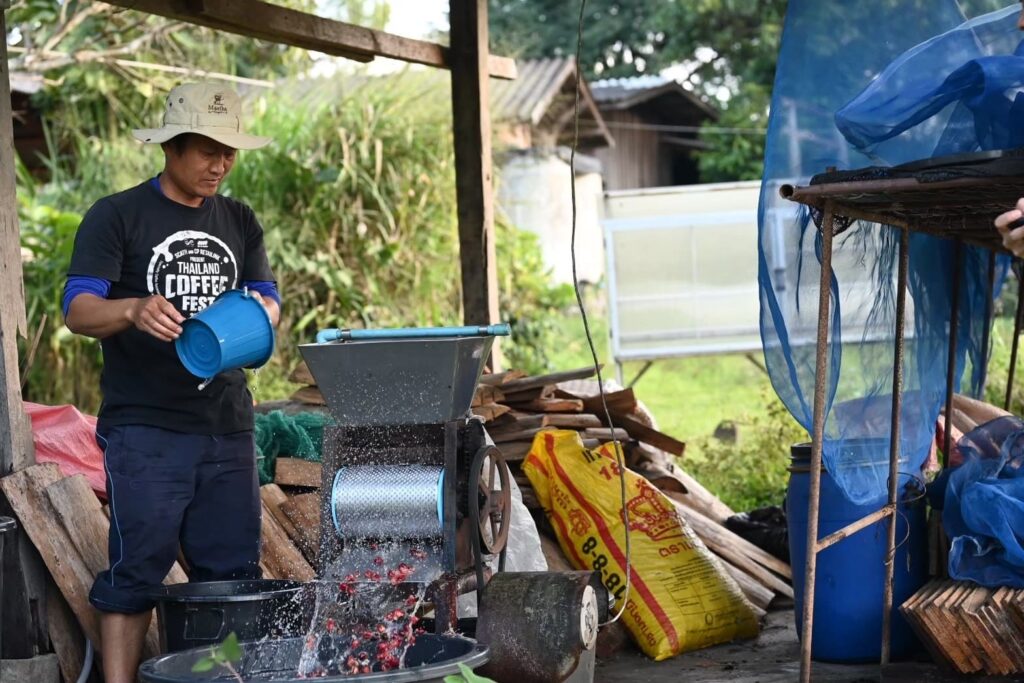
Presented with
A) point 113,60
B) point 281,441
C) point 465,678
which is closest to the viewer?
point 465,678

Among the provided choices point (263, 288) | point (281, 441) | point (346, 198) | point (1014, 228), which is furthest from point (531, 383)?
point (346, 198)

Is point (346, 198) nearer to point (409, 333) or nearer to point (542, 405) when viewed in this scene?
point (542, 405)

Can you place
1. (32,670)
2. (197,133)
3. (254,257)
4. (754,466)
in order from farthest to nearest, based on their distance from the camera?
(754,466), (254,257), (32,670), (197,133)

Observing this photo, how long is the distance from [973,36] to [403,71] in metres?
9.10

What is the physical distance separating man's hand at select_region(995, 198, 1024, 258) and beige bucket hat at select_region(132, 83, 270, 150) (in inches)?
88.4

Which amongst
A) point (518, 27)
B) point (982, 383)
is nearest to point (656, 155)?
point (518, 27)

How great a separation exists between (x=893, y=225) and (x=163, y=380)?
8.69ft

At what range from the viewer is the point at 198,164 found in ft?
13.4

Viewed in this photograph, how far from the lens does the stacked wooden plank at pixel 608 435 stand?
6.12 metres

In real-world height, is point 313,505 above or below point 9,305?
below

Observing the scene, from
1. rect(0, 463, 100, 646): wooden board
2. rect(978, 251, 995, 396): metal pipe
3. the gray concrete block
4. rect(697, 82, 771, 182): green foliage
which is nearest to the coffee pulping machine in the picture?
rect(0, 463, 100, 646): wooden board

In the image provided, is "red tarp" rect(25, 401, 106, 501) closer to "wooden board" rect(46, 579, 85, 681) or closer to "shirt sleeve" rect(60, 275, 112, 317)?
"wooden board" rect(46, 579, 85, 681)

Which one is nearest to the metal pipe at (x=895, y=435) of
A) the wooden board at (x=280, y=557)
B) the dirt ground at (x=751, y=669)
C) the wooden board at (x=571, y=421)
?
the dirt ground at (x=751, y=669)

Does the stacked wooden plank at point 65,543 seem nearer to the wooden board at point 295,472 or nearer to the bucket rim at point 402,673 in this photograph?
the bucket rim at point 402,673
